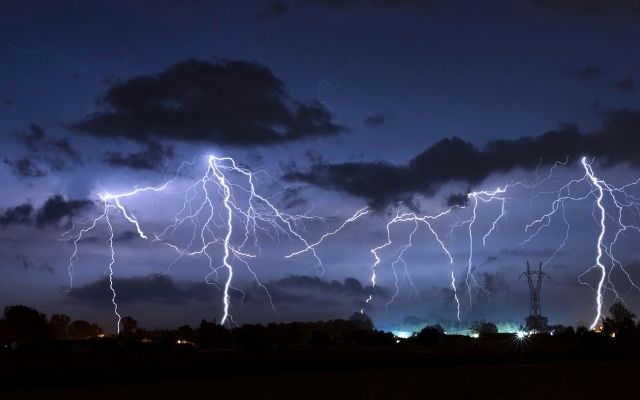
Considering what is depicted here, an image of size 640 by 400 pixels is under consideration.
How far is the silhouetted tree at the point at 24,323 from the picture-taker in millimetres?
112662

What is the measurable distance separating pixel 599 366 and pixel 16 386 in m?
22.2

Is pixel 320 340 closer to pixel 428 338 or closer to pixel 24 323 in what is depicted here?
pixel 428 338

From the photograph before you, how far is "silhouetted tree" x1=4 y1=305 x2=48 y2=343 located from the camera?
112662 millimetres

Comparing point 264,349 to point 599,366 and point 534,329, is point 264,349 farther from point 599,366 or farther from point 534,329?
point 534,329

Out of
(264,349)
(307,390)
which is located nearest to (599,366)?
(307,390)

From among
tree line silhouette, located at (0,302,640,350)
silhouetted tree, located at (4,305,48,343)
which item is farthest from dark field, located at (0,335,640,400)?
silhouetted tree, located at (4,305,48,343)

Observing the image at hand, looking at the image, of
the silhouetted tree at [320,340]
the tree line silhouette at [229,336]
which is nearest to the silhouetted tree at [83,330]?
the tree line silhouette at [229,336]

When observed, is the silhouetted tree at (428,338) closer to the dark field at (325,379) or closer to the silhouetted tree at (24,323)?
the dark field at (325,379)

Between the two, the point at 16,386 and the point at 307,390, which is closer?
the point at 307,390

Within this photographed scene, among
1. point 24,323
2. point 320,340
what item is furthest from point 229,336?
point 24,323

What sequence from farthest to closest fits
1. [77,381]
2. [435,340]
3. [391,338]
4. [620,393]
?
[391,338]
[435,340]
[77,381]
[620,393]

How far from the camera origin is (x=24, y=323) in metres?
116

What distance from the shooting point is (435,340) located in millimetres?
60000

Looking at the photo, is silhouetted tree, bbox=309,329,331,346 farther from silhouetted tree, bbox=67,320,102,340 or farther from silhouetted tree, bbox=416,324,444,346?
silhouetted tree, bbox=67,320,102,340
